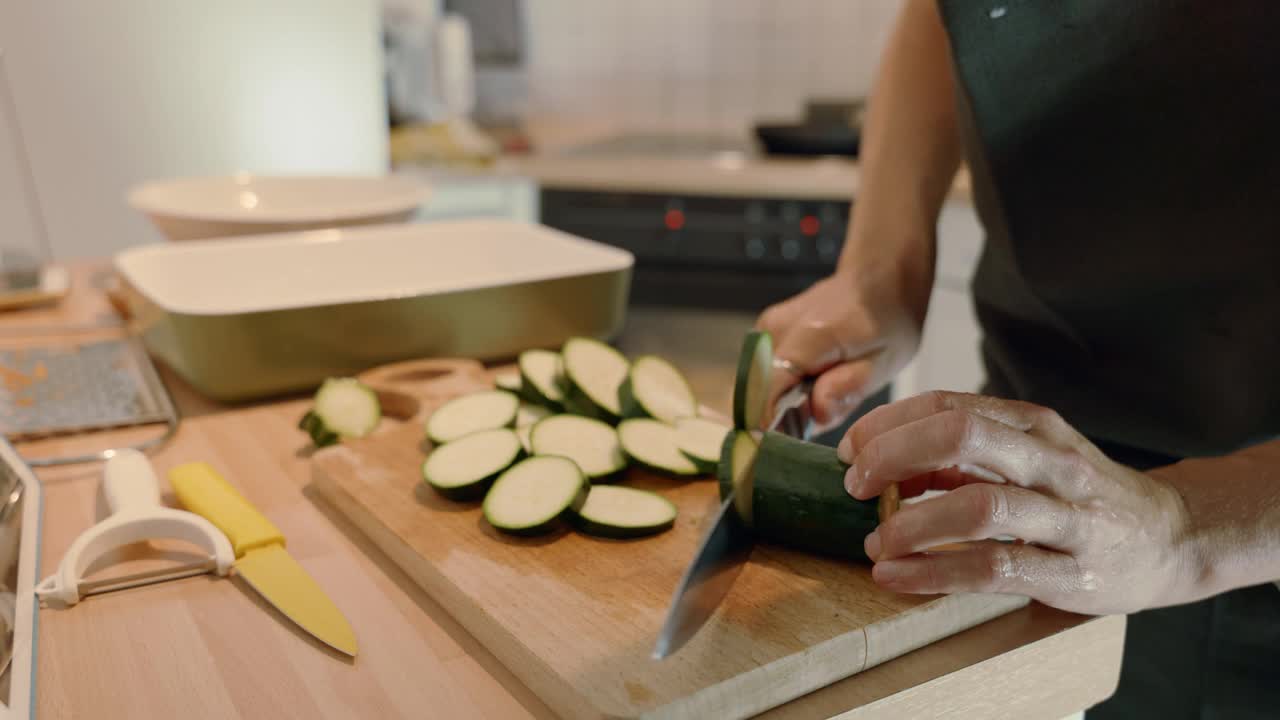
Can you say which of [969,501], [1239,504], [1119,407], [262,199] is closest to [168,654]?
[969,501]

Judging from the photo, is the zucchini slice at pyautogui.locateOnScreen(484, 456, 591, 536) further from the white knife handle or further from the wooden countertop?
the white knife handle

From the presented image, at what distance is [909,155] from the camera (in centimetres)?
111

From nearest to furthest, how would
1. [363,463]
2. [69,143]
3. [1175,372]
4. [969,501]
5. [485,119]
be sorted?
1. [969,501]
2. [363,463]
3. [1175,372]
4. [69,143]
5. [485,119]

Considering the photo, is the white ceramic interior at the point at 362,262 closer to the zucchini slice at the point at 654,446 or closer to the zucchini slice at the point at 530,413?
the zucchini slice at the point at 530,413

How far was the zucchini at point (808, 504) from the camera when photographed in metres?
0.65

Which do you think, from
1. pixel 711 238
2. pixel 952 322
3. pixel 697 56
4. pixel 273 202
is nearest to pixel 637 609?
pixel 273 202

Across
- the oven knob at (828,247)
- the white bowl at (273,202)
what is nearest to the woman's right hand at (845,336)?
the white bowl at (273,202)

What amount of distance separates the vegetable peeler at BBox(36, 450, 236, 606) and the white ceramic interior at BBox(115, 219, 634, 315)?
1.02 feet

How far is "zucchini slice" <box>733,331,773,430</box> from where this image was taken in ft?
2.39

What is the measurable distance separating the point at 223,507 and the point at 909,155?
30.9 inches

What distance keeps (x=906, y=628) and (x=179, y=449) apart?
65 cm

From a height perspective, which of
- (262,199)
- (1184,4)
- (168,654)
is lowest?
(168,654)

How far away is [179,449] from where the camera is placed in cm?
90

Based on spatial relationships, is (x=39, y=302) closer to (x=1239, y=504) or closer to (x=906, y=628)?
(x=906, y=628)
